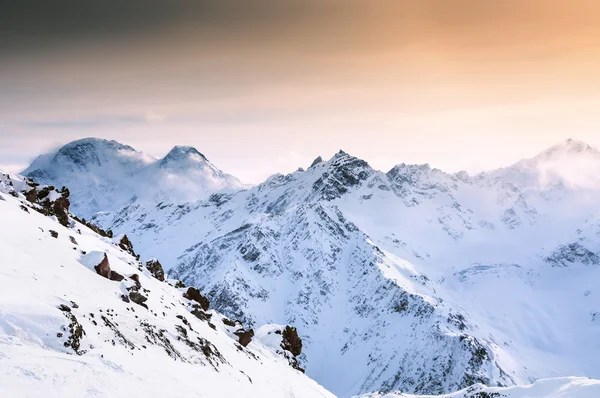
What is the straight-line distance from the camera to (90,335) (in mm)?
25297

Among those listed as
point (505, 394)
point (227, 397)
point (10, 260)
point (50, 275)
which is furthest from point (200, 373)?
point (505, 394)

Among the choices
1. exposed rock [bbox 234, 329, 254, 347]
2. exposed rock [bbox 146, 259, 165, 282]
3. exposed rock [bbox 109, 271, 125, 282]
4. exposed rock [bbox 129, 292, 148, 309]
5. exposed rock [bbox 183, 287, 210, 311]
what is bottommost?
exposed rock [bbox 234, 329, 254, 347]

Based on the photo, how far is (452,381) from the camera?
19700 cm

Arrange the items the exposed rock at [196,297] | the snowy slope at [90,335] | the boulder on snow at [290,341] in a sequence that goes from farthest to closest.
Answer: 1. the boulder on snow at [290,341]
2. the exposed rock at [196,297]
3. the snowy slope at [90,335]

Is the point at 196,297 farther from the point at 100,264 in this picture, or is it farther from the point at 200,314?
the point at 100,264

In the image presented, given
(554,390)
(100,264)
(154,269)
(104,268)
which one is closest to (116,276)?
(104,268)

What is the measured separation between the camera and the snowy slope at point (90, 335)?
20311mm

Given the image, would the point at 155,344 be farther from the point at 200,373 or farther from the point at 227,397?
the point at 227,397

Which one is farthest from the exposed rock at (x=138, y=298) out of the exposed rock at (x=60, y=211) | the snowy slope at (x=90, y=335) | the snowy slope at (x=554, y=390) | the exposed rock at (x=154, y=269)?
the snowy slope at (x=554, y=390)

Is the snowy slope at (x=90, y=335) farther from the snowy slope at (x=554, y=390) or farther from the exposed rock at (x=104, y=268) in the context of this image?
the snowy slope at (x=554, y=390)

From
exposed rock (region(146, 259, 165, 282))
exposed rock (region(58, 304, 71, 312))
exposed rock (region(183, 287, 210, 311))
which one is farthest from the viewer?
exposed rock (region(146, 259, 165, 282))

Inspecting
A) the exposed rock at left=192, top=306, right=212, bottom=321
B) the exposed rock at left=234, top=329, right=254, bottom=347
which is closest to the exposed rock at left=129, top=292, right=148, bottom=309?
the exposed rock at left=192, top=306, right=212, bottom=321

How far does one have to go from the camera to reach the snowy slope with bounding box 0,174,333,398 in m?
20.3

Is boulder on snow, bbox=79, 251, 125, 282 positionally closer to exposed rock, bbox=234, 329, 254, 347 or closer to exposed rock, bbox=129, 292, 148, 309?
exposed rock, bbox=129, 292, 148, 309
